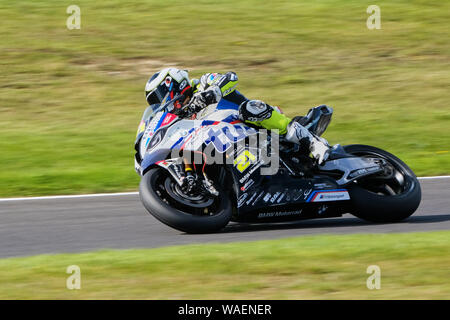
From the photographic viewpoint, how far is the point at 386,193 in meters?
8.01

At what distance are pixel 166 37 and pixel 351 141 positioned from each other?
7.17 m

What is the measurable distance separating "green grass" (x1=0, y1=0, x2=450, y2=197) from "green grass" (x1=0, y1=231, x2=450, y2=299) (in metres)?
4.43

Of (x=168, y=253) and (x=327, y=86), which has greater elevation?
(x=327, y=86)

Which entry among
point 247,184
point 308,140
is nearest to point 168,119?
point 247,184

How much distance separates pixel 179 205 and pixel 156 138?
659mm

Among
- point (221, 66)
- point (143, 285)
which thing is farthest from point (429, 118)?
point (143, 285)

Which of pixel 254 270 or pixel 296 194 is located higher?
pixel 296 194

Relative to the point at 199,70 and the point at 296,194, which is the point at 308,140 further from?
the point at 199,70

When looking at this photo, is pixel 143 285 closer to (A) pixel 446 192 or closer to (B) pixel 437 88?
(A) pixel 446 192

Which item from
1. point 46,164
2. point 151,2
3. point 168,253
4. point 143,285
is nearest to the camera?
point 143,285

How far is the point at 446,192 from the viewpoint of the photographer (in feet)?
32.5

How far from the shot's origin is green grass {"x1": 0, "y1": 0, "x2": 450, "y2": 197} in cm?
1312

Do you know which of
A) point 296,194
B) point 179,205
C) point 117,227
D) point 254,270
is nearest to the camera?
point 254,270

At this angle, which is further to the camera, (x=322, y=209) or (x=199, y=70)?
(x=199, y=70)
